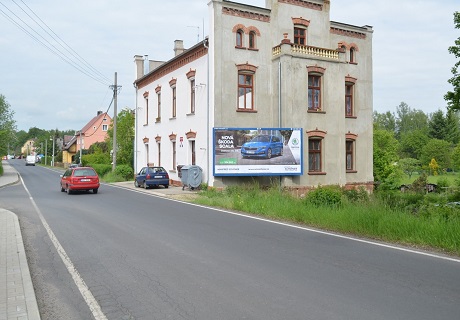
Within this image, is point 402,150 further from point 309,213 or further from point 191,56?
point 309,213

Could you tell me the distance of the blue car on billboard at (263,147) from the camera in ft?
83.3

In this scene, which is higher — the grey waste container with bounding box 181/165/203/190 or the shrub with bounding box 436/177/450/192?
the grey waste container with bounding box 181/165/203/190

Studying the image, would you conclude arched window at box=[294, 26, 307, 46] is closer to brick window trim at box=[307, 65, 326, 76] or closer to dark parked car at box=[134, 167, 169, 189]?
brick window trim at box=[307, 65, 326, 76]

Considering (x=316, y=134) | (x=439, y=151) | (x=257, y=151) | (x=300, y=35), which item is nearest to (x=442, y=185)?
(x=316, y=134)

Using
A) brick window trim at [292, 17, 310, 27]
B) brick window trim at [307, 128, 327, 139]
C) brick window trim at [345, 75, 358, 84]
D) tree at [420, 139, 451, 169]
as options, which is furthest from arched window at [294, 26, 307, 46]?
tree at [420, 139, 451, 169]

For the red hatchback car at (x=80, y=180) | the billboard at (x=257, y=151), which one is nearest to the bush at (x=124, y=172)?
the red hatchback car at (x=80, y=180)

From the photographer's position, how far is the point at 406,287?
20.9 feet

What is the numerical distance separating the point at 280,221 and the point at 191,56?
714 inches

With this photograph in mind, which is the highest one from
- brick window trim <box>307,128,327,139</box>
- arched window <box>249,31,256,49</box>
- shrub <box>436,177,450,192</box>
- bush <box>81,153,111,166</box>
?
arched window <box>249,31,256,49</box>

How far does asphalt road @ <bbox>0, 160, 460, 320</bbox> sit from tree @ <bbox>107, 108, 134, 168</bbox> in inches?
1362

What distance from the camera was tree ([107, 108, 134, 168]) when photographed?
4656 centimetres

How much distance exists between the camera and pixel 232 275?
706cm

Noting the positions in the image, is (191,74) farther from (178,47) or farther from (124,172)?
(124,172)

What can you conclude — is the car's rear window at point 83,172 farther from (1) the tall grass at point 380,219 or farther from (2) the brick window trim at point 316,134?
(2) the brick window trim at point 316,134
